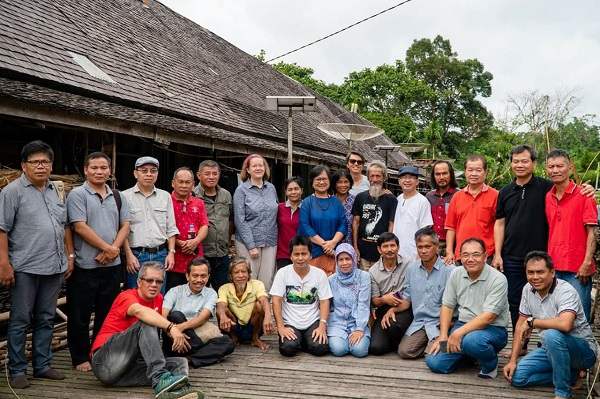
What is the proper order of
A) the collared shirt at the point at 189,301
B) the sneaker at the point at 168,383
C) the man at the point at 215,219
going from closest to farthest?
the sneaker at the point at 168,383
the collared shirt at the point at 189,301
the man at the point at 215,219

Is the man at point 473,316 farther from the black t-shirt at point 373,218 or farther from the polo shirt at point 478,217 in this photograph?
the black t-shirt at point 373,218

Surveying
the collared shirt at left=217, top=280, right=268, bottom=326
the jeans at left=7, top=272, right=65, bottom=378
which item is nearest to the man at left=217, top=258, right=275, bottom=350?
the collared shirt at left=217, top=280, right=268, bottom=326

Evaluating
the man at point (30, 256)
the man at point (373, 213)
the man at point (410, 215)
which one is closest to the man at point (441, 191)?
the man at point (410, 215)

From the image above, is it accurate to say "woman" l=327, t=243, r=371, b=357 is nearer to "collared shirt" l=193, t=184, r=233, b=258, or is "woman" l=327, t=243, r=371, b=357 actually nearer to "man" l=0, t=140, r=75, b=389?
"collared shirt" l=193, t=184, r=233, b=258

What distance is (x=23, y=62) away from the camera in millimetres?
6785

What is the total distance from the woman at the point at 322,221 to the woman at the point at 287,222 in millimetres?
199

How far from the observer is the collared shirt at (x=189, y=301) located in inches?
191

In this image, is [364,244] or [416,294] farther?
[364,244]

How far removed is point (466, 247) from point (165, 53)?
10.1m

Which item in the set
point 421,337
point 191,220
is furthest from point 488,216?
point 191,220

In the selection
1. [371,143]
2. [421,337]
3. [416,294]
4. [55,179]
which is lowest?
[421,337]

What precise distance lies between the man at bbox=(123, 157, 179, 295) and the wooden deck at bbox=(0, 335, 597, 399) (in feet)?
3.41

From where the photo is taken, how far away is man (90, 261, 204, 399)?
3.90m

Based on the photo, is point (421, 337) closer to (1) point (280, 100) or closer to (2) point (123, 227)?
(2) point (123, 227)
